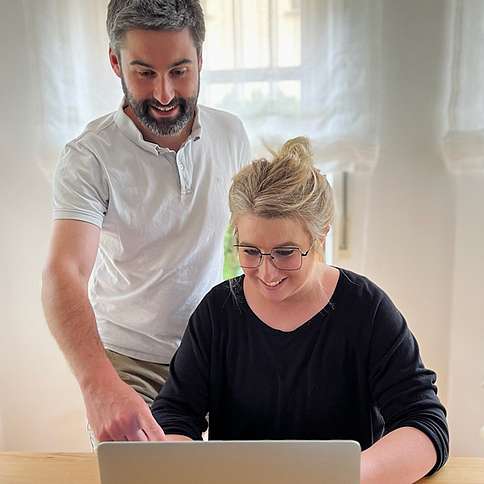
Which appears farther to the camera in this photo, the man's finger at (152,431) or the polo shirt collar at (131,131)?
the polo shirt collar at (131,131)

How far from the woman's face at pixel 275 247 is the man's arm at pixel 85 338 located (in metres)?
0.31

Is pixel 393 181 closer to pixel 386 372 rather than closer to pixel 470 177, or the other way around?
pixel 470 177

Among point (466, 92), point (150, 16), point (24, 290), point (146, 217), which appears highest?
point (150, 16)

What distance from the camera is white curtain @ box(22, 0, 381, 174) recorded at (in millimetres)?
1826

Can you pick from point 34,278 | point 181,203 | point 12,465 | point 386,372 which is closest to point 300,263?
point 386,372

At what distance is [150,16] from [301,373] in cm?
83

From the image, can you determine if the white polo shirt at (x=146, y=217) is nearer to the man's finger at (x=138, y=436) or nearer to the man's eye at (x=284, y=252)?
the man's eye at (x=284, y=252)

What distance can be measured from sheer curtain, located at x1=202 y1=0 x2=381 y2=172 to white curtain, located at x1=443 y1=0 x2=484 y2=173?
215 mm

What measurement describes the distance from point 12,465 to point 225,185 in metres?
0.81

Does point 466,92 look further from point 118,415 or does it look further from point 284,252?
point 118,415

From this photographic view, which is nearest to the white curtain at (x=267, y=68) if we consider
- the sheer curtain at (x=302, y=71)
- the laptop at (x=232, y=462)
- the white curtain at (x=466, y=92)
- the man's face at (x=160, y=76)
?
the sheer curtain at (x=302, y=71)

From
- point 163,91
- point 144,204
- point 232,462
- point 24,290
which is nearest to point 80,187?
point 144,204

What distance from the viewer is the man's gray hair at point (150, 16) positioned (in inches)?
54.8

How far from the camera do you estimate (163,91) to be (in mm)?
1453
